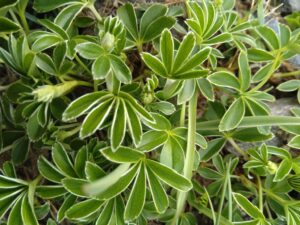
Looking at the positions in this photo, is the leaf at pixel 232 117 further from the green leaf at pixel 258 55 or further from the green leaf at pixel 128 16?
the green leaf at pixel 128 16

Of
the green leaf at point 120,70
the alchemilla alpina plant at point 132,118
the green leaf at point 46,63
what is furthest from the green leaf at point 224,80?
the green leaf at point 46,63

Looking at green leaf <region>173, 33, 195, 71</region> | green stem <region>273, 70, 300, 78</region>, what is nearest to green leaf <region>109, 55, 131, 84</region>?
green leaf <region>173, 33, 195, 71</region>

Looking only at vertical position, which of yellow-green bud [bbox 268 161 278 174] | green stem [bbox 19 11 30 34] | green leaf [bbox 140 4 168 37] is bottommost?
yellow-green bud [bbox 268 161 278 174]

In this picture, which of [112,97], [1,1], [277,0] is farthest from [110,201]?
[277,0]

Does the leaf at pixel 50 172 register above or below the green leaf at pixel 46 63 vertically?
below

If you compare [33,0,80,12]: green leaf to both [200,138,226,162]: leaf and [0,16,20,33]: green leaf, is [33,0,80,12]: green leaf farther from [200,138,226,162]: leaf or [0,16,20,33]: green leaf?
[200,138,226,162]: leaf

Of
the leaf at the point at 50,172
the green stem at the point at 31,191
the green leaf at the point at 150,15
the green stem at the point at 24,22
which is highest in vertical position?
the green leaf at the point at 150,15
